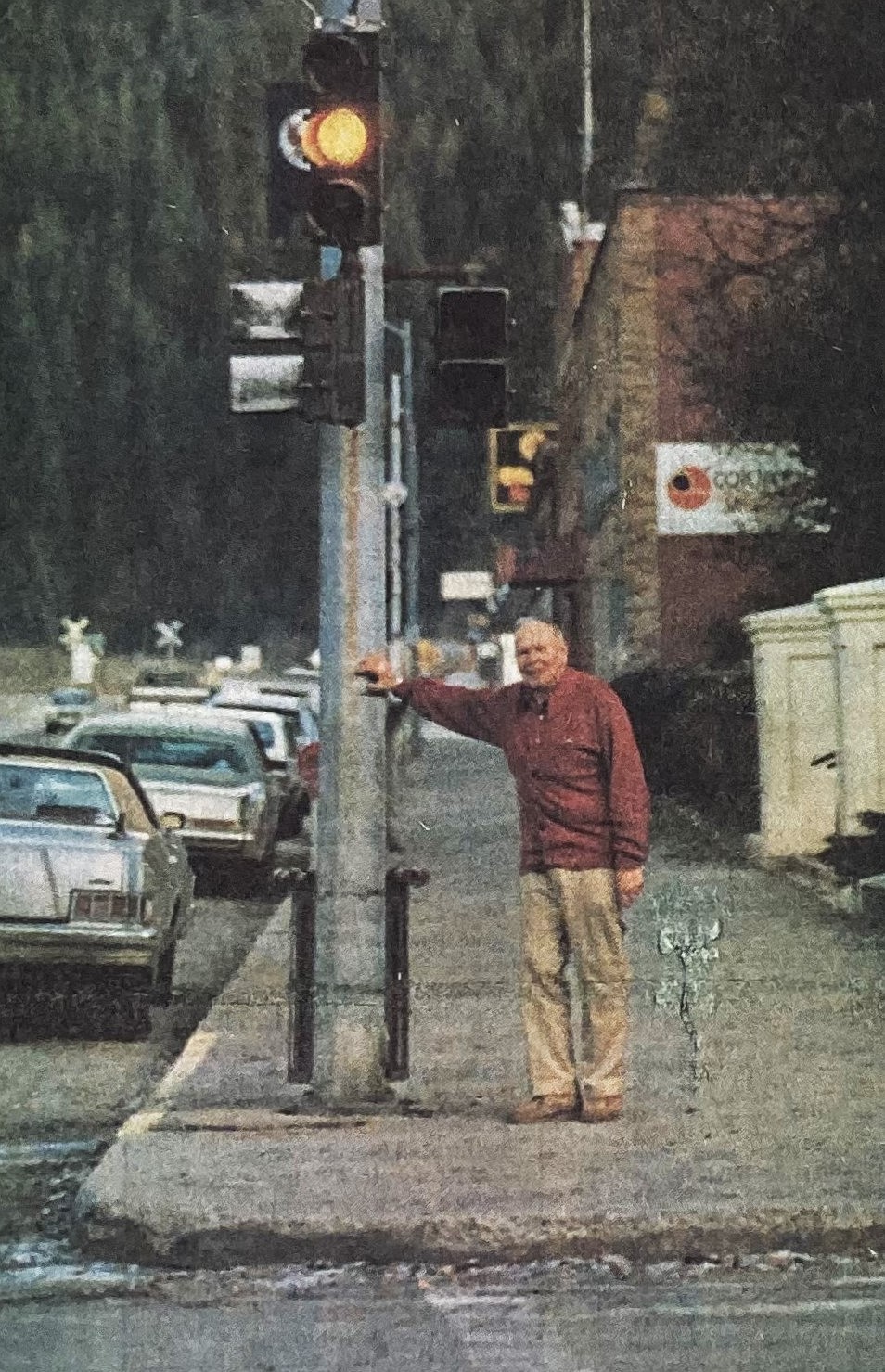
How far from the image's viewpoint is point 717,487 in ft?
88.2

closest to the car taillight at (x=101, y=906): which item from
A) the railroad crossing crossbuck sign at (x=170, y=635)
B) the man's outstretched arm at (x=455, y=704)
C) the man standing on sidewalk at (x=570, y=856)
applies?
the man's outstretched arm at (x=455, y=704)

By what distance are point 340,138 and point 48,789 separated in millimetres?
5451

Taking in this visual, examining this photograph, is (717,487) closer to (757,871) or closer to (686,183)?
(686,183)

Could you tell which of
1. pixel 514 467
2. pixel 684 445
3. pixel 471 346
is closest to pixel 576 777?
pixel 471 346

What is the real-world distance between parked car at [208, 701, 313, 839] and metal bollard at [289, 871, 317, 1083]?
41.0 feet

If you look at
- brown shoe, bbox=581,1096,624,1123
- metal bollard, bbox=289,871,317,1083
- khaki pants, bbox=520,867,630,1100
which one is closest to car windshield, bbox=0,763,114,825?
metal bollard, bbox=289,871,317,1083

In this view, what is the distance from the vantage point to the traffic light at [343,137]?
8438mm

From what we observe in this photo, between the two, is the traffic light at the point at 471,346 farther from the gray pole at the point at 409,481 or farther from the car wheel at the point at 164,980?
the gray pole at the point at 409,481

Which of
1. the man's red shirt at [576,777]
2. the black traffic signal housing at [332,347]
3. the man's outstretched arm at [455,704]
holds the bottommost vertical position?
the man's red shirt at [576,777]

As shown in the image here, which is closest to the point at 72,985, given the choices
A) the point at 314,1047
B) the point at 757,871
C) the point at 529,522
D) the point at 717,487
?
the point at 314,1047

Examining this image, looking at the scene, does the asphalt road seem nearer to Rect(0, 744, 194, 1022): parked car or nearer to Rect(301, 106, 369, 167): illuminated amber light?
Rect(301, 106, 369, 167): illuminated amber light

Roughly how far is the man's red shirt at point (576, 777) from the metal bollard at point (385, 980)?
0.59m

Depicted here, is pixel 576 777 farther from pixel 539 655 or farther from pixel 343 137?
pixel 343 137

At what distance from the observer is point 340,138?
8.48 metres
